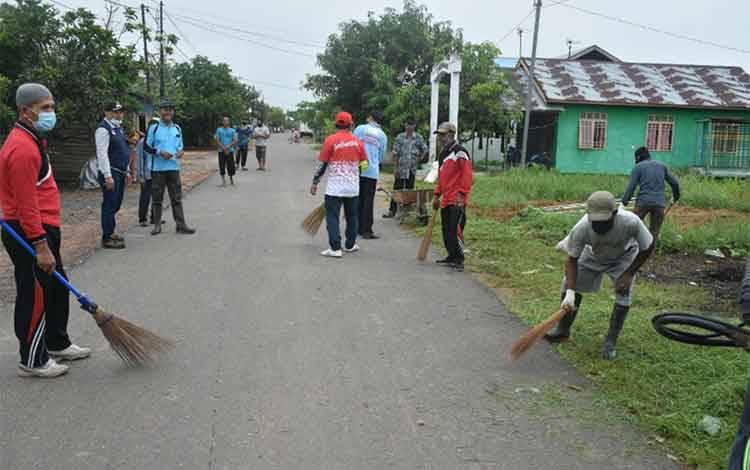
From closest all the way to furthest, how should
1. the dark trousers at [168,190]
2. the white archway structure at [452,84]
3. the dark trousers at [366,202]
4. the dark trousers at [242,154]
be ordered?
the dark trousers at [168,190] → the dark trousers at [366,202] → the white archway structure at [452,84] → the dark trousers at [242,154]

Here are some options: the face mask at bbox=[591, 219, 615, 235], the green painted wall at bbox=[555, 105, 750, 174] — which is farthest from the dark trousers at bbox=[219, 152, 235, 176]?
the face mask at bbox=[591, 219, 615, 235]

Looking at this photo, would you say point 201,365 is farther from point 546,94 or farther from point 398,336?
point 546,94

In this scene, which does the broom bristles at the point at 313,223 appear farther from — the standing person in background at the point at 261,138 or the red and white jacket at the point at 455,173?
the standing person in background at the point at 261,138

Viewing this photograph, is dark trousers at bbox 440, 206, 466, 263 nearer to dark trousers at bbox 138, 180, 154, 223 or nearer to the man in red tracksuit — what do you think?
the man in red tracksuit

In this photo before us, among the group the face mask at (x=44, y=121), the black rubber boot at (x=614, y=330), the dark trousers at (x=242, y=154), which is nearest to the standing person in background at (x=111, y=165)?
the face mask at (x=44, y=121)

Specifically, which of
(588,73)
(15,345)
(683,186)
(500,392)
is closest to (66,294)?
(15,345)

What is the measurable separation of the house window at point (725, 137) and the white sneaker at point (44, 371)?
1056 inches

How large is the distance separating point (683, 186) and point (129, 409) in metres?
16.0

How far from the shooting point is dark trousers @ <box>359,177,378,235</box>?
1043 centimetres

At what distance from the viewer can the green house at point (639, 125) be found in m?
26.2

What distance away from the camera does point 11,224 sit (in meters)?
4.47

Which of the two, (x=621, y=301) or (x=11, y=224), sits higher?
(x=11, y=224)

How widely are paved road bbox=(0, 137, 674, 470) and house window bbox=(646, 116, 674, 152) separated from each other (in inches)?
851

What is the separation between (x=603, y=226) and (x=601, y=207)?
8.7 inches
